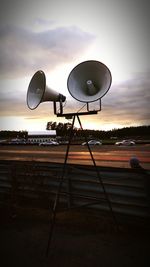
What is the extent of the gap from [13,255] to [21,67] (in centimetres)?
1038

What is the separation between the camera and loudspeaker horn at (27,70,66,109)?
4.39m

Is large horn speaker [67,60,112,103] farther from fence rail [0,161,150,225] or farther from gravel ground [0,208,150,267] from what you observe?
gravel ground [0,208,150,267]

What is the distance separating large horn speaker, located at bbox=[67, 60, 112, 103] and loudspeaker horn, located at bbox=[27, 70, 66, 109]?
13.5 inches

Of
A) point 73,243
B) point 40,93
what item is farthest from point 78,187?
point 40,93

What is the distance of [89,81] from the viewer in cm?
446

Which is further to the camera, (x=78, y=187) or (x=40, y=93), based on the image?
(x=78, y=187)

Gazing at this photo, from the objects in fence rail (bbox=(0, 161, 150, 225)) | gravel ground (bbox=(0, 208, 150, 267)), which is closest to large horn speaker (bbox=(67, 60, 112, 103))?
fence rail (bbox=(0, 161, 150, 225))

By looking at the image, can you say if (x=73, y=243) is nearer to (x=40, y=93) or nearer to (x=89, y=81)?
(x=40, y=93)

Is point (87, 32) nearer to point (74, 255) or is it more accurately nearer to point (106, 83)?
Answer: point (106, 83)

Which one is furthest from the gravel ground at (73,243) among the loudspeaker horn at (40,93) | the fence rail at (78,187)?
the loudspeaker horn at (40,93)

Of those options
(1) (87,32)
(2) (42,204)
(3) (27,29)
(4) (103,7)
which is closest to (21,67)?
(3) (27,29)

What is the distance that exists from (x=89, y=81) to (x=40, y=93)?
93 centimetres

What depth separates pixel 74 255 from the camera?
368cm

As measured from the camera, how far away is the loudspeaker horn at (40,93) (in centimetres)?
439
